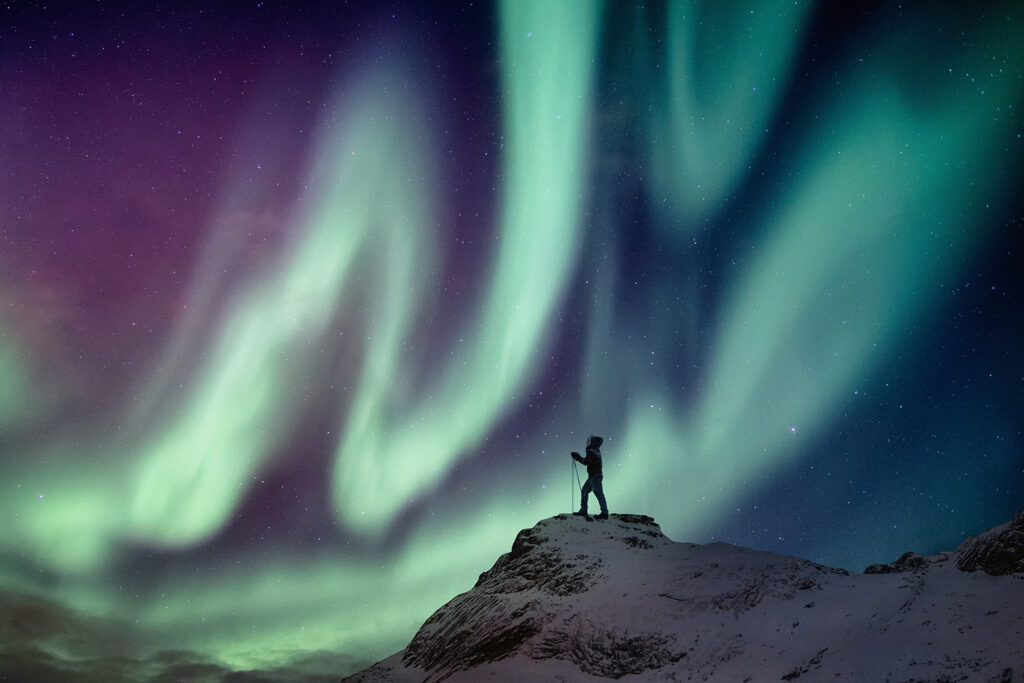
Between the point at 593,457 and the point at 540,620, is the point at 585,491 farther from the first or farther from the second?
the point at 540,620

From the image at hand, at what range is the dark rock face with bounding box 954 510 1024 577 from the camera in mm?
15172

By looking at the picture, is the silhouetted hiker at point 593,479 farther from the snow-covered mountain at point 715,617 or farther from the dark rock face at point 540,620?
the snow-covered mountain at point 715,617

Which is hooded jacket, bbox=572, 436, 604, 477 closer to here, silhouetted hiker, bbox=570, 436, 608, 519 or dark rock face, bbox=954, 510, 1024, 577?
silhouetted hiker, bbox=570, 436, 608, 519

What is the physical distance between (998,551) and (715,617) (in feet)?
20.1

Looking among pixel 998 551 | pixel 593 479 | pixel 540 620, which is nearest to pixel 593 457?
pixel 593 479

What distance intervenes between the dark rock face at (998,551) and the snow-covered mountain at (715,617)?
3 cm

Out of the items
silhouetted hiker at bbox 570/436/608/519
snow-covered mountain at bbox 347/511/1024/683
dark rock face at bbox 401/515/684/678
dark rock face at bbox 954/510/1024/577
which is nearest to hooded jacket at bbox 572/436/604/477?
silhouetted hiker at bbox 570/436/608/519

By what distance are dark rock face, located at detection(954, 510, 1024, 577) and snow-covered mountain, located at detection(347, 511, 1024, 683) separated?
0.03 metres

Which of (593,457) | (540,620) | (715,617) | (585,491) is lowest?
(715,617)

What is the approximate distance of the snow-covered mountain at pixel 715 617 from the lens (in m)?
13.7

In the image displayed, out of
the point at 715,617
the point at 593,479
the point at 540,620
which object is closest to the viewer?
the point at 715,617

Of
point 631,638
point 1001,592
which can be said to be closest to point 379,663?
point 631,638

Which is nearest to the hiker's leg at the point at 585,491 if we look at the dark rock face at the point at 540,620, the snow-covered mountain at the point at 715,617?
the dark rock face at the point at 540,620

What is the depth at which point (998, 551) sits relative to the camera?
50.9ft
